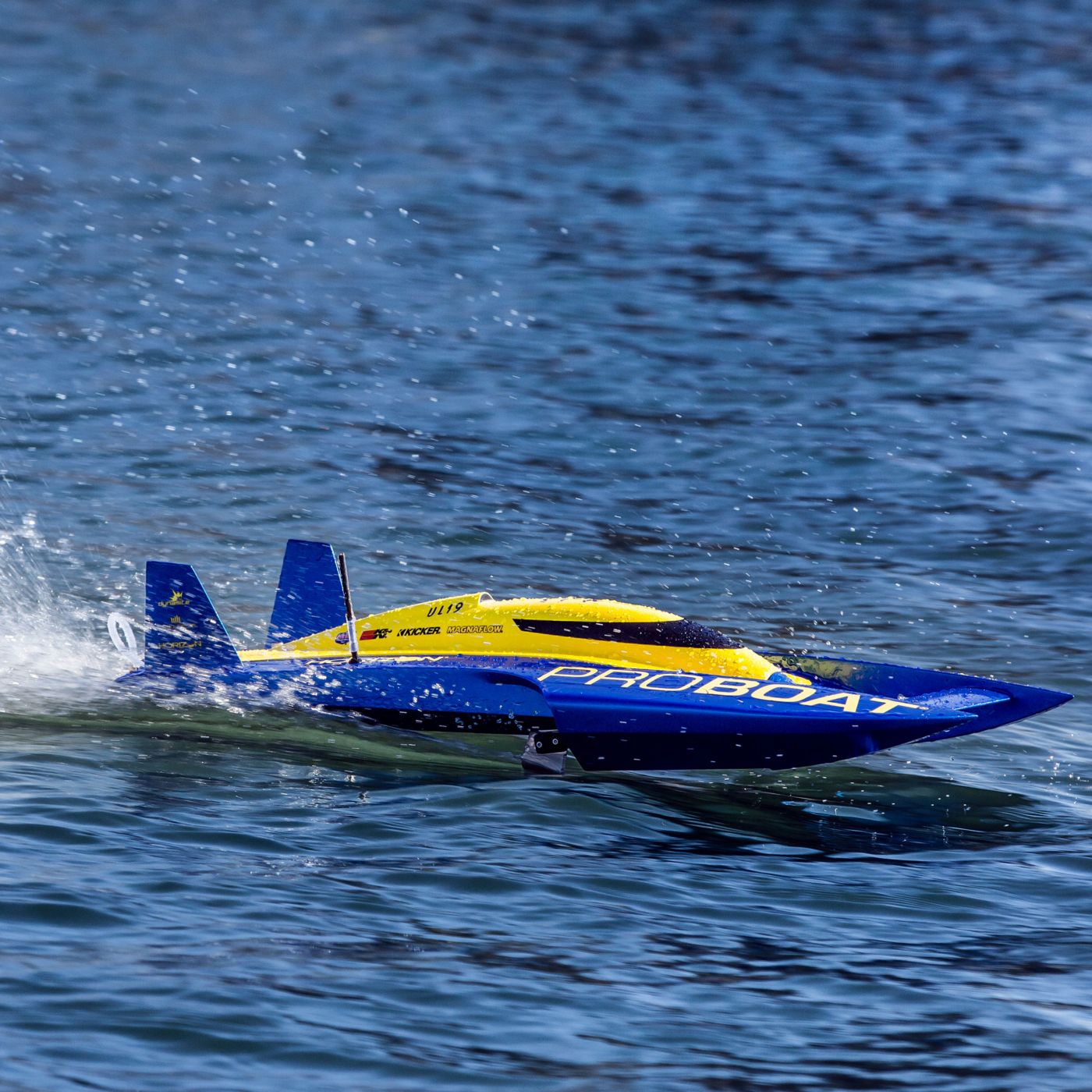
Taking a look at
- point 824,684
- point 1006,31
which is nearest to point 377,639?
point 824,684

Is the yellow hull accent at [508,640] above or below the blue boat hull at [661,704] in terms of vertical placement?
above

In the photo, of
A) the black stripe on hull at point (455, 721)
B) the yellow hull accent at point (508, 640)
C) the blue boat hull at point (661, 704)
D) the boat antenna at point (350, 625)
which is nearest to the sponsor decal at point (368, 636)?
the yellow hull accent at point (508, 640)

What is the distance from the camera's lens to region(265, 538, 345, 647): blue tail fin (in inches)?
540

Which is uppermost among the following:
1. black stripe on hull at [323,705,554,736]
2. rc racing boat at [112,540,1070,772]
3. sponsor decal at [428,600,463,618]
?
sponsor decal at [428,600,463,618]

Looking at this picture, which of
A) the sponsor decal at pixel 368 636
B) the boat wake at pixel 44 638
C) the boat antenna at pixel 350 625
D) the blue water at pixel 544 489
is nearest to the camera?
the blue water at pixel 544 489

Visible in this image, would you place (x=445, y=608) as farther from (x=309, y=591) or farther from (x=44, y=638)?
(x=44, y=638)

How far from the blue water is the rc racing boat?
0.31 m

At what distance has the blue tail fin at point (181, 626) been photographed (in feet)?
43.1

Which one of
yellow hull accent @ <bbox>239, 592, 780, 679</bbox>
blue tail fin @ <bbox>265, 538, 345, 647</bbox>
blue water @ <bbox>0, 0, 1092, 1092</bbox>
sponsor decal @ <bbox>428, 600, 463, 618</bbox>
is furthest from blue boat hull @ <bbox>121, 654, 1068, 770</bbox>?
blue tail fin @ <bbox>265, 538, 345, 647</bbox>

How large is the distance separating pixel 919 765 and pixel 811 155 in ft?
73.6

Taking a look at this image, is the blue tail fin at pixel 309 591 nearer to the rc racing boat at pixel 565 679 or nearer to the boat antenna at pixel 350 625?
the rc racing boat at pixel 565 679

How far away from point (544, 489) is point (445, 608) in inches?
269

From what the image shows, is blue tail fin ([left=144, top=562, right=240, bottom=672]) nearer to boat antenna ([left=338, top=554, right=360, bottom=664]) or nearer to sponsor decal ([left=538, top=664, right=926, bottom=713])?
boat antenna ([left=338, top=554, right=360, bottom=664])

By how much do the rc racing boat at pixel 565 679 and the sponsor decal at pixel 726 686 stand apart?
0.05ft
